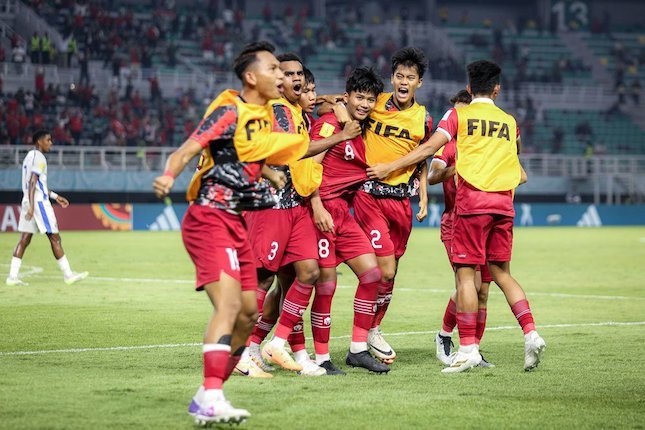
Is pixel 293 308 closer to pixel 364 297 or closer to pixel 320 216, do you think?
pixel 364 297

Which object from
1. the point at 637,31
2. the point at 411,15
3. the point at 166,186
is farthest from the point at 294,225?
the point at 637,31

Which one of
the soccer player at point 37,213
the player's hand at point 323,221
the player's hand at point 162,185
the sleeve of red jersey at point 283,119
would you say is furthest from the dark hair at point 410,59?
the soccer player at point 37,213

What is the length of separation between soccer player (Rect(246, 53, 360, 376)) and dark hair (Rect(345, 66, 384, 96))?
0.48 m

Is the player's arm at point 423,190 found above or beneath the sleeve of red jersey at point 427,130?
beneath

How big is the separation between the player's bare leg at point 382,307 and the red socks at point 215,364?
9.69 feet

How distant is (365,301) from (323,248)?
0.57 metres

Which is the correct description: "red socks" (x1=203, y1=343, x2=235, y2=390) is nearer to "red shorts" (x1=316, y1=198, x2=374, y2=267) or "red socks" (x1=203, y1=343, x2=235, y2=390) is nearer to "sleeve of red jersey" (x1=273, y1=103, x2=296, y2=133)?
"sleeve of red jersey" (x1=273, y1=103, x2=296, y2=133)

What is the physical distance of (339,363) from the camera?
8.87 meters

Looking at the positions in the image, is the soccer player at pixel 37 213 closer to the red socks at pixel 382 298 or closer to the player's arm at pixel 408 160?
the red socks at pixel 382 298

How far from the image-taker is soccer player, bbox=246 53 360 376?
8195mm

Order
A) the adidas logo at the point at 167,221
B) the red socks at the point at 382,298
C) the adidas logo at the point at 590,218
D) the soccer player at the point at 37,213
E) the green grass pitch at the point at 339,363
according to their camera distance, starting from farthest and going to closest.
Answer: the adidas logo at the point at 590,218, the adidas logo at the point at 167,221, the soccer player at the point at 37,213, the red socks at the point at 382,298, the green grass pitch at the point at 339,363

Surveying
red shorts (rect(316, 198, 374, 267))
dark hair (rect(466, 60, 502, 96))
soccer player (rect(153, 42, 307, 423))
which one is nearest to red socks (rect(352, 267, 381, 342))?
red shorts (rect(316, 198, 374, 267))

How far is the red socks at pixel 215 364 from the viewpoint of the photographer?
6.11m

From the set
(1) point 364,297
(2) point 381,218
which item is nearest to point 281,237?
(1) point 364,297
